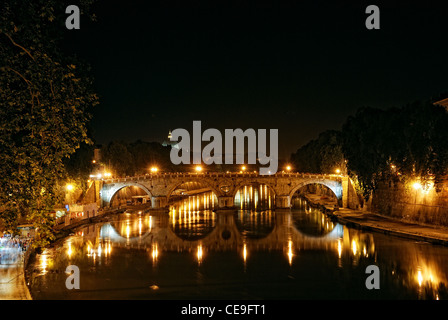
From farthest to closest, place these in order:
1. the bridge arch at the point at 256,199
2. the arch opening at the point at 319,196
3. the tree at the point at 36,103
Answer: the arch opening at the point at 319,196 → the bridge arch at the point at 256,199 → the tree at the point at 36,103

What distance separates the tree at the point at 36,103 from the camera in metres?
9.02

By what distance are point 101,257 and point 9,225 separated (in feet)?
58.3

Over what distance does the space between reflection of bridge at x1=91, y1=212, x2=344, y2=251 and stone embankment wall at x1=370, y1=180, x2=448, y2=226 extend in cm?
517

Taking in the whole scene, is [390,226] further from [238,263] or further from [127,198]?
[127,198]

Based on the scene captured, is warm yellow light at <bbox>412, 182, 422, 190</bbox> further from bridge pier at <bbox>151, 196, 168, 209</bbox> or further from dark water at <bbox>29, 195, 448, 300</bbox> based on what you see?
bridge pier at <bbox>151, 196, 168, 209</bbox>

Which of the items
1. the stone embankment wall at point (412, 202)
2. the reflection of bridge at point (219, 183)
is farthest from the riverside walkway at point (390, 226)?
the reflection of bridge at point (219, 183)

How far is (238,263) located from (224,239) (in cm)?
839

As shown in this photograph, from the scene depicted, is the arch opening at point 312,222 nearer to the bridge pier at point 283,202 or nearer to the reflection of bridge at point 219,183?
the bridge pier at point 283,202

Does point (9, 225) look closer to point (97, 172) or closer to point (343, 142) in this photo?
point (343, 142)

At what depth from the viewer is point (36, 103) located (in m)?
9.86

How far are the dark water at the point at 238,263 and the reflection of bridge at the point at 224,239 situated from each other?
8cm

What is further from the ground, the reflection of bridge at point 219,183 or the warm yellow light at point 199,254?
the reflection of bridge at point 219,183

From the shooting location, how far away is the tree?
29.6ft

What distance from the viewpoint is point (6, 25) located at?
8.48 meters
